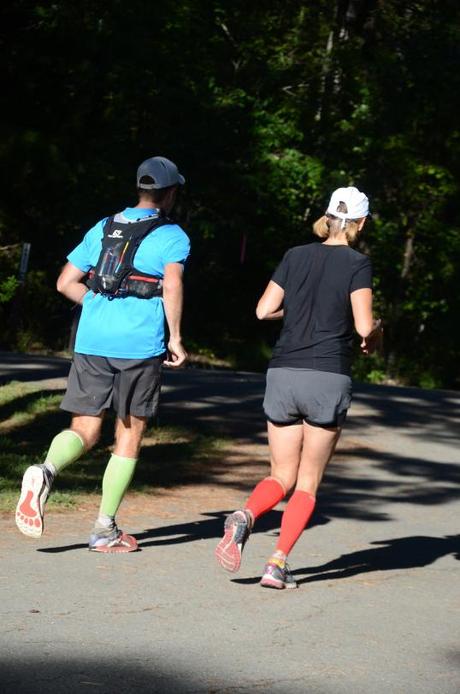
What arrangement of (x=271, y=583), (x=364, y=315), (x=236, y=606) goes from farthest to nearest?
1. (x=271, y=583)
2. (x=364, y=315)
3. (x=236, y=606)

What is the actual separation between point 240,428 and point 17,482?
4.05 metres

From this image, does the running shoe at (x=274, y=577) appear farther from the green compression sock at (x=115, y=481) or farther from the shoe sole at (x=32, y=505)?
the shoe sole at (x=32, y=505)

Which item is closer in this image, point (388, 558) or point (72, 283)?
point (72, 283)

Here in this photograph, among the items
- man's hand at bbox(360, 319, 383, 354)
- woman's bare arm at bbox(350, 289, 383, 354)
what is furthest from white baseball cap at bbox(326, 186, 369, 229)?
man's hand at bbox(360, 319, 383, 354)

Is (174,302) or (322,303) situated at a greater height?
A: (322,303)

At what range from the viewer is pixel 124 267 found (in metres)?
6.62

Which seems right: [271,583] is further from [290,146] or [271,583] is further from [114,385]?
[290,146]

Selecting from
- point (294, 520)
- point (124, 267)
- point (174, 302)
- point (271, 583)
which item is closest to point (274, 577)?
point (271, 583)

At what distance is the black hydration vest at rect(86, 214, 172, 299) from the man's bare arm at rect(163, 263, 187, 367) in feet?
0.29

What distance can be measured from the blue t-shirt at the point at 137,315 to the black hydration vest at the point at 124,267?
3 centimetres

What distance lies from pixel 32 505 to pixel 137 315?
1030mm

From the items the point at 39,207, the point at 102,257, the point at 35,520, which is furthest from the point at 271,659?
the point at 39,207

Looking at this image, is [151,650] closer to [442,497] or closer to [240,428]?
[442,497]

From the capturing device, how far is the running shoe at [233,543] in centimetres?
603
